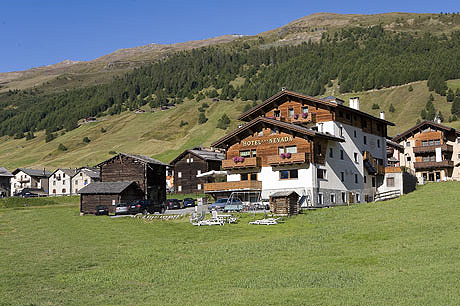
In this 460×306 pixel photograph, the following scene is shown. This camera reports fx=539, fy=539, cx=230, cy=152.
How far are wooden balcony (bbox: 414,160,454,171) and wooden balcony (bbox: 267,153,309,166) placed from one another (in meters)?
47.1

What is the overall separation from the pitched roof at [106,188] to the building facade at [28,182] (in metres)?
84.2

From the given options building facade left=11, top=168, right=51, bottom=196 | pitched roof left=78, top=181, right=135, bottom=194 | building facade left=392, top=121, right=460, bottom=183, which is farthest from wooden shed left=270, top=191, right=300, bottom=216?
building facade left=11, top=168, right=51, bottom=196

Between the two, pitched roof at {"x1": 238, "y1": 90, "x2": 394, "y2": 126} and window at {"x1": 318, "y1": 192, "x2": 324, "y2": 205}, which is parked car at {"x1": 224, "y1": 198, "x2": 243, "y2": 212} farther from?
pitched roof at {"x1": 238, "y1": 90, "x2": 394, "y2": 126}

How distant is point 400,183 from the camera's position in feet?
236

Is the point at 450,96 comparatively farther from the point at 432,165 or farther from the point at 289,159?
the point at 289,159

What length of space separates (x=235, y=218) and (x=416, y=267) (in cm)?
2602

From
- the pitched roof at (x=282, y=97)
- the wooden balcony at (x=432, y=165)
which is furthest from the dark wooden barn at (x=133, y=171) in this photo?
the wooden balcony at (x=432, y=165)

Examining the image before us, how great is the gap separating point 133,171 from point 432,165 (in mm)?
54550

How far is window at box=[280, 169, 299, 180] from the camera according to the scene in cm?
6238

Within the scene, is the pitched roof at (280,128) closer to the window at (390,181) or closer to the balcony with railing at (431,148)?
the window at (390,181)

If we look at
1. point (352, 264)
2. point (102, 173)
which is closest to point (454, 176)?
point (102, 173)

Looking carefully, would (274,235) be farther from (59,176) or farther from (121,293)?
(59,176)

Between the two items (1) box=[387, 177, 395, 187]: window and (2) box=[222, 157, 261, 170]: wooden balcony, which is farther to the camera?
(1) box=[387, 177, 395, 187]: window

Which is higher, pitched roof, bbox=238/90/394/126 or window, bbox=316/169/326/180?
pitched roof, bbox=238/90/394/126
